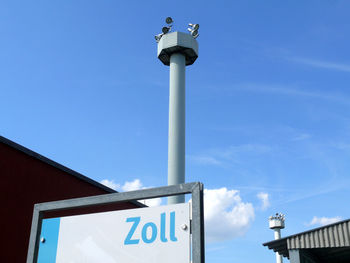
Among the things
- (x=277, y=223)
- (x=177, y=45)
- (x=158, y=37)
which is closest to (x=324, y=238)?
(x=177, y=45)

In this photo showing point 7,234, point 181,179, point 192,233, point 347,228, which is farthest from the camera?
point 181,179

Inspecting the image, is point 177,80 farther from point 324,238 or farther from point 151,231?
point 151,231

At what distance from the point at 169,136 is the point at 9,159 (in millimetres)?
15271

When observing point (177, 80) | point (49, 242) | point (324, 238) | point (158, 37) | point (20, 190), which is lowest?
point (49, 242)

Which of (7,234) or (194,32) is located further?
(194,32)

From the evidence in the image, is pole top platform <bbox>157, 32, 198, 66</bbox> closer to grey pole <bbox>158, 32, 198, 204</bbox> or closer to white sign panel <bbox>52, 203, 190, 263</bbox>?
grey pole <bbox>158, 32, 198, 204</bbox>

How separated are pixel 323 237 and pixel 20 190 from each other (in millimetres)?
9265

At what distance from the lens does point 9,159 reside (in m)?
7.90

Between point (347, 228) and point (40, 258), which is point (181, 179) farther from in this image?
point (40, 258)

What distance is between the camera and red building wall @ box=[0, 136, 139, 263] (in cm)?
769

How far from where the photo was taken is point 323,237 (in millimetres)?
12117

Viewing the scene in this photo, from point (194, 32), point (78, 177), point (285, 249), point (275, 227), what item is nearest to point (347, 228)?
point (285, 249)

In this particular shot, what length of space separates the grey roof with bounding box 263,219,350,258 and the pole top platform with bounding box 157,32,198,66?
15866 mm

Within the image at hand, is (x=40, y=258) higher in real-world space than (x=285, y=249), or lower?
lower
